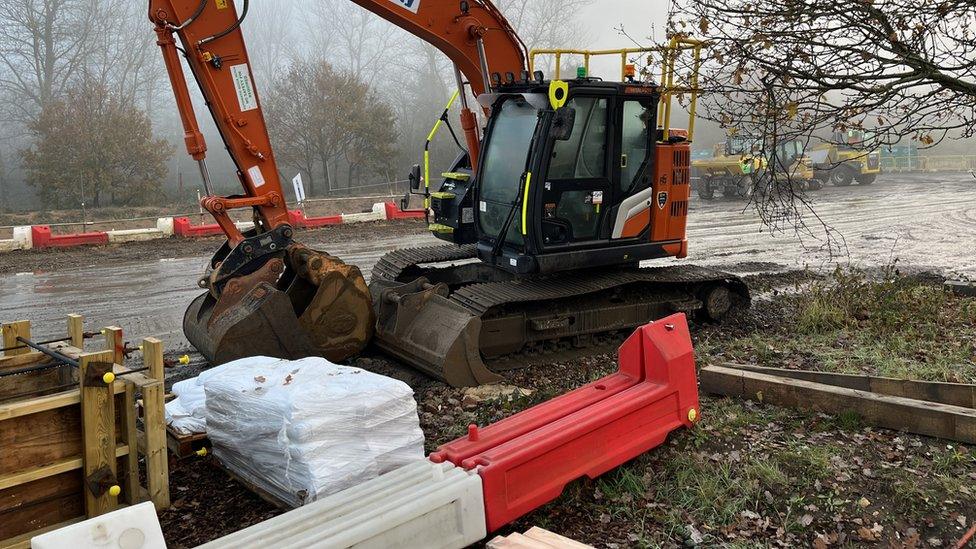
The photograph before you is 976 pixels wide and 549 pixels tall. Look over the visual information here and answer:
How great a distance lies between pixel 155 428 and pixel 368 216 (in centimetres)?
1708

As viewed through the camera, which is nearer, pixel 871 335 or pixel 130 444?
pixel 130 444

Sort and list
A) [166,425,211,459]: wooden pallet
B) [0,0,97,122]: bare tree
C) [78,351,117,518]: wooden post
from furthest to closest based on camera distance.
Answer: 1. [0,0,97,122]: bare tree
2. [166,425,211,459]: wooden pallet
3. [78,351,117,518]: wooden post

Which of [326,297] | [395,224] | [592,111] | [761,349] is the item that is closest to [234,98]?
[326,297]

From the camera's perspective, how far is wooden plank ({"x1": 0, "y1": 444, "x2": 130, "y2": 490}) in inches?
149

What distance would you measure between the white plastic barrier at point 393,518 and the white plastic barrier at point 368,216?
1735 cm

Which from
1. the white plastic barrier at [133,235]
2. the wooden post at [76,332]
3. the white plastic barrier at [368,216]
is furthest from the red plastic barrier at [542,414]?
the white plastic barrier at [368,216]

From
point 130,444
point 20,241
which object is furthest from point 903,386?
point 20,241

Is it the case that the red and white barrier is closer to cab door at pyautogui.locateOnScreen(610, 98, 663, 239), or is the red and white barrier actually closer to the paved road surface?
the paved road surface

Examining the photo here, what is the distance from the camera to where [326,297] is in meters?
7.10

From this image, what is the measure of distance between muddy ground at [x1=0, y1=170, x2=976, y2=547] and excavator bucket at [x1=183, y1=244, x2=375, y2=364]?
→ 0.56 meters

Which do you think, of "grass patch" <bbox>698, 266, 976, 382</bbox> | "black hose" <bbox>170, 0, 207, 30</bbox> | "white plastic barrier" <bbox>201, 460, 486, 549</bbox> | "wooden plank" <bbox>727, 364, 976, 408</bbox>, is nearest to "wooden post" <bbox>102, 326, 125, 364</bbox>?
"white plastic barrier" <bbox>201, 460, 486, 549</bbox>

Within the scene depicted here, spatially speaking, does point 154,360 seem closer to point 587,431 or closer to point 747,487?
point 587,431

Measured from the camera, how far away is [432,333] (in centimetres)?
722

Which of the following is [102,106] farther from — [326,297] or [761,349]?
[761,349]
